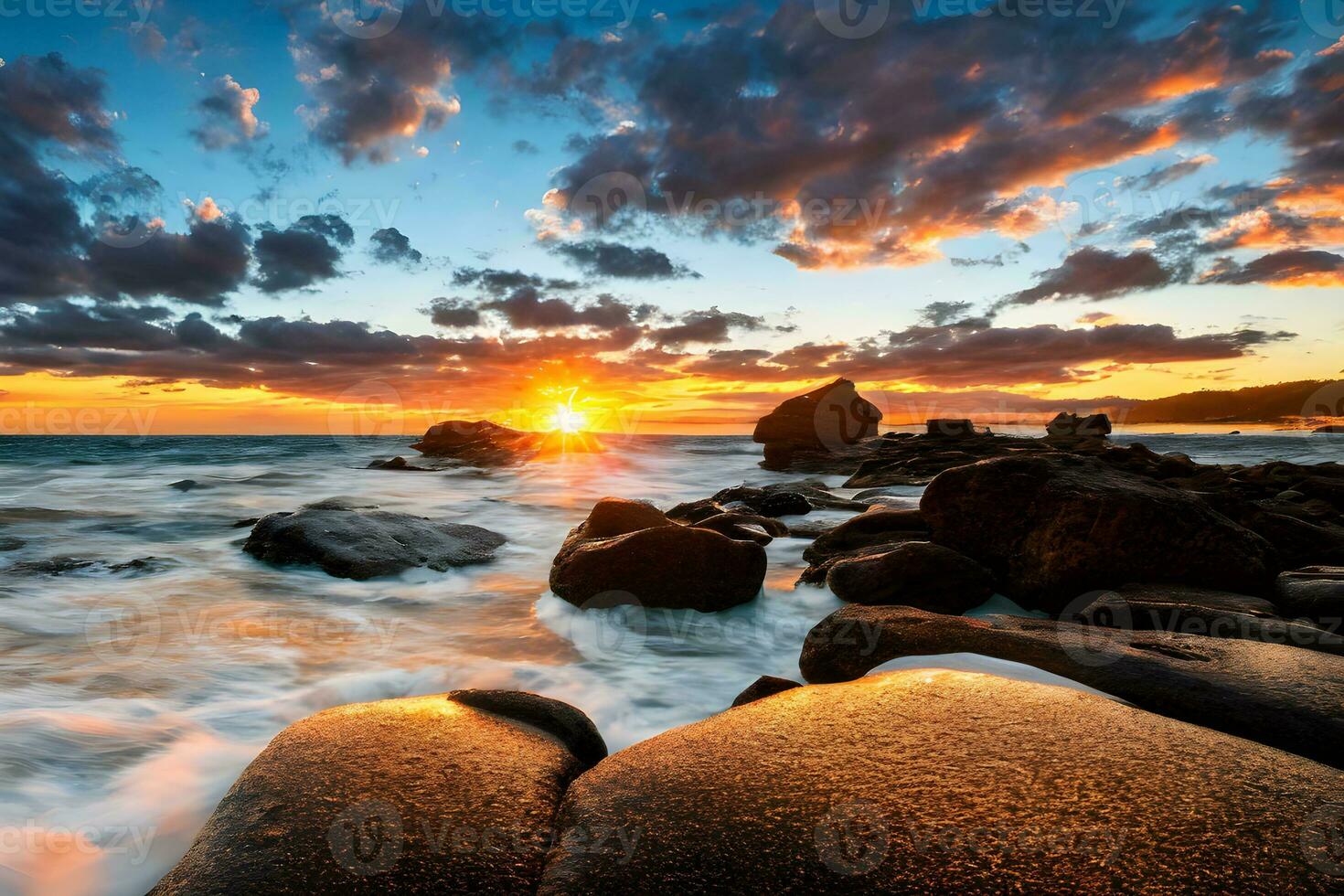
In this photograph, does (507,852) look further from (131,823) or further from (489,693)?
(131,823)

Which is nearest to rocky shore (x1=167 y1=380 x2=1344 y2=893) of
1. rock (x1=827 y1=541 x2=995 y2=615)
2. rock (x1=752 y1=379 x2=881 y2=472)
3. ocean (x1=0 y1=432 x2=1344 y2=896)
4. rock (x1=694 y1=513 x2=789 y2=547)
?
ocean (x1=0 y1=432 x2=1344 y2=896)

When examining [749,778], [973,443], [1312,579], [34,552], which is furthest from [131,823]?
[973,443]

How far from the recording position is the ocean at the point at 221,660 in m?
2.68

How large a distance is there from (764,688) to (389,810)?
1803mm

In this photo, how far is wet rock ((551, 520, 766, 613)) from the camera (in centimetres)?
585

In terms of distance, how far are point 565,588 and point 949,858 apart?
16.2 feet

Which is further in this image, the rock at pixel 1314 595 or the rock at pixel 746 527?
the rock at pixel 746 527

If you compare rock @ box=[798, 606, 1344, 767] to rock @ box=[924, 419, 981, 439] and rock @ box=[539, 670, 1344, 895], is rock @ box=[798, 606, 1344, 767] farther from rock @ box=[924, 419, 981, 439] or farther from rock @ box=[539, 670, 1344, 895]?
rock @ box=[924, 419, 981, 439]

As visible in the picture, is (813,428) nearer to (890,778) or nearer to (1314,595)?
(1314,595)

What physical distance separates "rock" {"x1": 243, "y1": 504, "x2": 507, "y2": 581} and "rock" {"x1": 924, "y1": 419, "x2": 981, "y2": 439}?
1813 cm

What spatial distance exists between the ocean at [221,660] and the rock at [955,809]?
92 centimetres

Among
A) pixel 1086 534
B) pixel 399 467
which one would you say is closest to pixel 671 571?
pixel 1086 534

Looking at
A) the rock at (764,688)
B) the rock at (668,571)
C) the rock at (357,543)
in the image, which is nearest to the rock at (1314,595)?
the rock at (764,688)

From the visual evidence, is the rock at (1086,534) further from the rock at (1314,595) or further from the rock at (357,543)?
the rock at (357,543)
